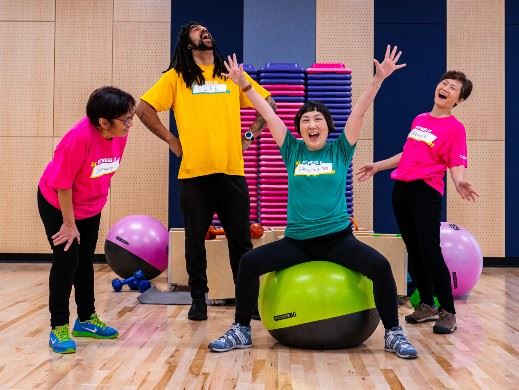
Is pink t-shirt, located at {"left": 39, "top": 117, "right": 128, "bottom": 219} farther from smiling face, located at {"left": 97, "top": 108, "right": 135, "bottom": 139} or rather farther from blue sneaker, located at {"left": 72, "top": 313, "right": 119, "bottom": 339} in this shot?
blue sneaker, located at {"left": 72, "top": 313, "right": 119, "bottom": 339}

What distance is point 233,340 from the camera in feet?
9.96

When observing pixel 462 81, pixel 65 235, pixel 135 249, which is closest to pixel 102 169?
pixel 65 235

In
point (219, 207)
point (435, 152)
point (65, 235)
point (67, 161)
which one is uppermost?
point (435, 152)

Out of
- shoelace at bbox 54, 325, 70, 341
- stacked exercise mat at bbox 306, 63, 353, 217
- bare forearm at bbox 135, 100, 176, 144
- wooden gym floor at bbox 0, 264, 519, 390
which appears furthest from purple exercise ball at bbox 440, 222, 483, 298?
shoelace at bbox 54, 325, 70, 341

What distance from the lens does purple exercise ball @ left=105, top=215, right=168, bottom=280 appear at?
5.35 meters

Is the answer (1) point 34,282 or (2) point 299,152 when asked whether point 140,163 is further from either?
(2) point 299,152

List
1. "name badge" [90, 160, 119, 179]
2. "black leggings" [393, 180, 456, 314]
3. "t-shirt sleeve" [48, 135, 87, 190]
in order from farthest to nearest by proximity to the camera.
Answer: "black leggings" [393, 180, 456, 314] < "name badge" [90, 160, 119, 179] < "t-shirt sleeve" [48, 135, 87, 190]

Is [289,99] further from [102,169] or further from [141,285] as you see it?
[102,169]

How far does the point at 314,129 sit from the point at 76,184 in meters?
1.11

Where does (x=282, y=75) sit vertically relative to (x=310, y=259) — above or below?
above

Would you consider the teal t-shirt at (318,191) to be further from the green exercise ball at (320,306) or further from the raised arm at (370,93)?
the green exercise ball at (320,306)

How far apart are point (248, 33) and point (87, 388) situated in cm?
444

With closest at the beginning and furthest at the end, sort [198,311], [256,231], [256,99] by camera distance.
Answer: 1. [256,99]
2. [198,311]
3. [256,231]

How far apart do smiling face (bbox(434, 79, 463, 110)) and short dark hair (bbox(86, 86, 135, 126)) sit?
5.73ft
